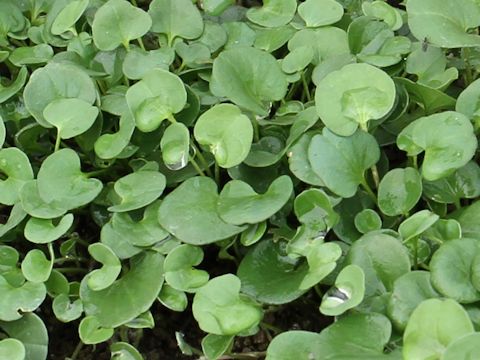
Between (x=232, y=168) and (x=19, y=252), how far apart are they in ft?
1.38

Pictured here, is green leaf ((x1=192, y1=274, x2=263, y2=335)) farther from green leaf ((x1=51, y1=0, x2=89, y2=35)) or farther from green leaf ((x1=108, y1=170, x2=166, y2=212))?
green leaf ((x1=51, y1=0, x2=89, y2=35))

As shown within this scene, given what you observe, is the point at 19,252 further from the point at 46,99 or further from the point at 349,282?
the point at 349,282

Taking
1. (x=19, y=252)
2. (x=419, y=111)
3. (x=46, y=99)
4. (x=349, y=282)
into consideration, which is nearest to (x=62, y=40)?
(x=46, y=99)

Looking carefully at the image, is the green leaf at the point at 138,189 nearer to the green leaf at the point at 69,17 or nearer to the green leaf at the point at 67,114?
the green leaf at the point at 67,114

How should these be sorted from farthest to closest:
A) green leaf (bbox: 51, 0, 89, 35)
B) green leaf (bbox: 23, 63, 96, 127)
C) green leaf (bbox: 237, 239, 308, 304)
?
green leaf (bbox: 51, 0, 89, 35), green leaf (bbox: 23, 63, 96, 127), green leaf (bbox: 237, 239, 308, 304)

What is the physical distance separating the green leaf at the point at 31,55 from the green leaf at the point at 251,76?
0.36 meters

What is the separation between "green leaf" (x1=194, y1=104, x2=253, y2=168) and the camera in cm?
117

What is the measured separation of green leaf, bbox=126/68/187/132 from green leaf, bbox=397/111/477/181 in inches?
14.5

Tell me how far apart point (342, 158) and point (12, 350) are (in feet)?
1.80

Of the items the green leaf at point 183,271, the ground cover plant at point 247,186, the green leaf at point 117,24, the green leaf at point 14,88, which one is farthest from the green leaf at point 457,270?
the green leaf at point 14,88

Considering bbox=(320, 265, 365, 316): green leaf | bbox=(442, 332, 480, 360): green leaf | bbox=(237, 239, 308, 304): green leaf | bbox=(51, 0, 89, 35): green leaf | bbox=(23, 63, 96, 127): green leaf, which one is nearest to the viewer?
bbox=(442, 332, 480, 360): green leaf

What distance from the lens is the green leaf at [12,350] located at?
3.69 feet

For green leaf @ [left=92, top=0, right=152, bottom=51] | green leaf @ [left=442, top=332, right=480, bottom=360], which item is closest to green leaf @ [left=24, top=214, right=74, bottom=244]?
green leaf @ [left=92, top=0, right=152, bottom=51]

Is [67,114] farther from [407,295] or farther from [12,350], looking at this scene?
[407,295]
